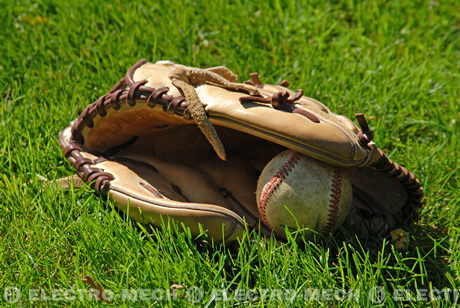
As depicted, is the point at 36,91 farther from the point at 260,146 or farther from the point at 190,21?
the point at 260,146

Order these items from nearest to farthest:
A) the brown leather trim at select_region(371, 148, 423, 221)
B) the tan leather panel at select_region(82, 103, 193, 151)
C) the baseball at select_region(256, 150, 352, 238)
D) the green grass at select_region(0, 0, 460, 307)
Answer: the green grass at select_region(0, 0, 460, 307) → the baseball at select_region(256, 150, 352, 238) → the brown leather trim at select_region(371, 148, 423, 221) → the tan leather panel at select_region(82, 103, 193, 151)

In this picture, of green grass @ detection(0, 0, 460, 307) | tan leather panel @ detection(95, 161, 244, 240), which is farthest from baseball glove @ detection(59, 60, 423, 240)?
green grass @ detection(0, 0, 460, 307)

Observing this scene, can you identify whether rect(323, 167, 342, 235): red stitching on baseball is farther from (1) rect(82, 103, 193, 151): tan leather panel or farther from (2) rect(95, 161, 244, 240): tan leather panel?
(1) rect(82, 103, 193, 151): tan leather panel

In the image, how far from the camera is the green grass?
2.54 meters

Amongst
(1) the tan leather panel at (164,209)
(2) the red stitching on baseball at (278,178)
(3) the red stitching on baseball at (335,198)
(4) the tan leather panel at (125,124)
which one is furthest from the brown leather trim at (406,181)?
(4) the tan leather panel at (125,124)

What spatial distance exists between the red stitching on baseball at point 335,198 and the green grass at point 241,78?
108 mm

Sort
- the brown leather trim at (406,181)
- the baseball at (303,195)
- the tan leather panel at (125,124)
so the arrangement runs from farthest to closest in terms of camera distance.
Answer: the tan leather panel at (125,124)
the brown leather trim at (406,181)
the baseball at (303,195)

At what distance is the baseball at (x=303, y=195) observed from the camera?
2.66 metres

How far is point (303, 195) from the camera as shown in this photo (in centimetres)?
265

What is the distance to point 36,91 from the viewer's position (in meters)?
3.93

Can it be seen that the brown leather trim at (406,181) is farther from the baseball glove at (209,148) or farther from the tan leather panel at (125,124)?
the tan leather panel at (125,124)

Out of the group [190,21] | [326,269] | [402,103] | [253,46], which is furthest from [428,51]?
[326,269]

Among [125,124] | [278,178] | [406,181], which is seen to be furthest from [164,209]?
[406,181]

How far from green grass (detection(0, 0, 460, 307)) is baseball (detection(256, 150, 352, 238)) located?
11cm
